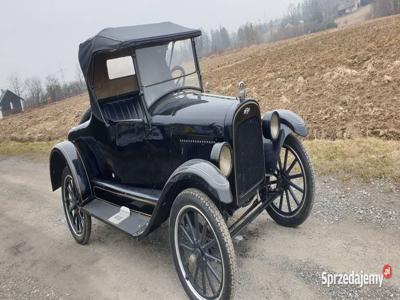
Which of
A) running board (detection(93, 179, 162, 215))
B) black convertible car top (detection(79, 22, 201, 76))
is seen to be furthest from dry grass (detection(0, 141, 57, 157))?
black convertible car top (detection(79, 22, 201, 76))

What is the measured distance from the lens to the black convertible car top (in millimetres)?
3840

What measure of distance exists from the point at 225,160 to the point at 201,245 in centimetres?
79

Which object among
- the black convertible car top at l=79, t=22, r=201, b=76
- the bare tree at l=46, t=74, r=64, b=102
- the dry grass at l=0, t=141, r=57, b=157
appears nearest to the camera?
the black convertible car top at l=79, t=22, r=201, b=76

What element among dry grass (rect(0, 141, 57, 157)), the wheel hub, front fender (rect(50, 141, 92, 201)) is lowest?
dry grass (rect(0, 141, 57, 157))

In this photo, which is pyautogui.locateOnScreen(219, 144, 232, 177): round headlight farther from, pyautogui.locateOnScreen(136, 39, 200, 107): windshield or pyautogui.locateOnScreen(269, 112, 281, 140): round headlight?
pyautogui.locateOnScreen(136, 39, 200, 107): windshield

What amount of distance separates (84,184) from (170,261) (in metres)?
1.50

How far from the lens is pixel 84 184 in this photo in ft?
15.4

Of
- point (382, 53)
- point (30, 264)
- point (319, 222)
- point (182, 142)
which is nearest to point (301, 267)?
point (319, 222)

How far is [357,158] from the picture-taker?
590 centimetres

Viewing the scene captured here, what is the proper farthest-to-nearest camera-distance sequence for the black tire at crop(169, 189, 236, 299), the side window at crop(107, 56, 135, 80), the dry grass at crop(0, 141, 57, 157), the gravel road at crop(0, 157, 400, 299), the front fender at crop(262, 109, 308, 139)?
the dry grass at crop(0, 141, 57, 157) → the side window at crop(107, 56, 135, 80) → the front fender at crop(262, 109, 308, 139) → the gravel road at crop(0, 157, 400, 299) → the black tire at crop(169, 189, 236, 299)

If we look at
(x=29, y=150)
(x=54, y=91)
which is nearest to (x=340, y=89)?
(x=29, y=150)

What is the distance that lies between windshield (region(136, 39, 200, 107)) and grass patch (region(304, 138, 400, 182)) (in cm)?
269

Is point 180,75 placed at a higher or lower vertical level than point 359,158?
higher

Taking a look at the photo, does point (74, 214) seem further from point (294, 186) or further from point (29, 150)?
point (29, 150)
